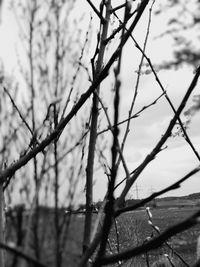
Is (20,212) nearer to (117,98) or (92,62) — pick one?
(117,98)

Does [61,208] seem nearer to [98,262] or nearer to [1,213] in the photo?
[1,213]

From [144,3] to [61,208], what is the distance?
0.75 meters

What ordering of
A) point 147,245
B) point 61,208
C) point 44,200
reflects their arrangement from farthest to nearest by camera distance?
point 61,208 < point 44,200 < point 147,245

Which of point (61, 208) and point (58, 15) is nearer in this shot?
point (61, 208)

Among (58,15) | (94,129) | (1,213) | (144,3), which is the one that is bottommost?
(1,213)

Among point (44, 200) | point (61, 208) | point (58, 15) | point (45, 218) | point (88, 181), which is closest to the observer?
point (45, 218)

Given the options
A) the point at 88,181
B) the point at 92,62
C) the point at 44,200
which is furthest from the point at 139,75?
the point at 44,200

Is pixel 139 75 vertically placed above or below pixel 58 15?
below

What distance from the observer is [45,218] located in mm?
755

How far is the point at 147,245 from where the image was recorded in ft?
1.49

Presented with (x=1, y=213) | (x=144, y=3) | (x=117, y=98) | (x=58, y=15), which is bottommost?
(x=1, y=213)

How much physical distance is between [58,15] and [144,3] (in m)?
3.47

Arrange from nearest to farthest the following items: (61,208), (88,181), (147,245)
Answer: (147,245), (88,181), (61,208)

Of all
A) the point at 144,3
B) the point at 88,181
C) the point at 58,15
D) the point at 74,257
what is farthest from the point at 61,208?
the point at 58,15
